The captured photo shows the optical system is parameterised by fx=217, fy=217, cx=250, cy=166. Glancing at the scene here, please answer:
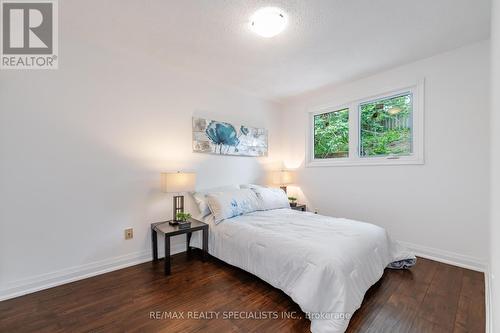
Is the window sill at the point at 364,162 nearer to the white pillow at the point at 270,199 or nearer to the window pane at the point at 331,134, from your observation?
the window pane at the point at 331,134

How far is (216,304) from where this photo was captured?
5.85ft

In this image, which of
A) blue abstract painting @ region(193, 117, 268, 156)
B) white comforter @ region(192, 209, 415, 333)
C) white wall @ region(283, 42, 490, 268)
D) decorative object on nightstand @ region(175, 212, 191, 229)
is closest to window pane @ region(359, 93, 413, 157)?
white wall @ region(283, 42, 490, 268)

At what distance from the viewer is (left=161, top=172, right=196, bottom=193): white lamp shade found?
2471mm

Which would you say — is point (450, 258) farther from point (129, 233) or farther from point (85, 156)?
point (85, 156)

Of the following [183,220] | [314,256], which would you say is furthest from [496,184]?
[183,220]

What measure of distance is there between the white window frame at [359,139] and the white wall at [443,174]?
64 mm

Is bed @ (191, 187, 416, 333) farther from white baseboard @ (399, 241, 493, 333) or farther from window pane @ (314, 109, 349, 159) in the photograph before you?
window pane @ (314, 109, 349, 159)

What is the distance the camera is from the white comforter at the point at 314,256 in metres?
1.50

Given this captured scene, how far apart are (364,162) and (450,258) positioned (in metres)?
1.45

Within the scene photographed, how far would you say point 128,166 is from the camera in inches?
98.8

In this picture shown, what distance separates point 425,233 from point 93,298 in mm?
3584

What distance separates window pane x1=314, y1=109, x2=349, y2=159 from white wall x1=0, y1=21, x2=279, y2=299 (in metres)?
2.15

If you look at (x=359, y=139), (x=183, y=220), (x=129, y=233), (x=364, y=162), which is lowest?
(x=129, y=233)

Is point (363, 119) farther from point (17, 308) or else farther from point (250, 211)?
point (17, 308)
